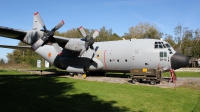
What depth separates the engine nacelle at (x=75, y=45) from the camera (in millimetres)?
21984

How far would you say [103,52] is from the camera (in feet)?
76.5

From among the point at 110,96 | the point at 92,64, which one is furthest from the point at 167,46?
the point at 110,96

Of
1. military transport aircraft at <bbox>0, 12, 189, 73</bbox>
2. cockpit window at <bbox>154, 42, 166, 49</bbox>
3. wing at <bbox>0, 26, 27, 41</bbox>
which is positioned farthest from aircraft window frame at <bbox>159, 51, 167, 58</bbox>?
wing at <bbox>0, 26, 27, 41</bbox>

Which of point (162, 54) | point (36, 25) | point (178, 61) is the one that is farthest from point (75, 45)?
point (178, 61)

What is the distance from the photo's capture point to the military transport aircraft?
63.6ft

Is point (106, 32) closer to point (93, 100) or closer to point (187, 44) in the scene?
point (187, 44)

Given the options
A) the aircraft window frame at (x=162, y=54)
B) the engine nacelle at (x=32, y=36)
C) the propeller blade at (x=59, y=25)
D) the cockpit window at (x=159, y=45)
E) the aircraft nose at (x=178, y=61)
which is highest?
the propeller blade at (x=59, y=25)

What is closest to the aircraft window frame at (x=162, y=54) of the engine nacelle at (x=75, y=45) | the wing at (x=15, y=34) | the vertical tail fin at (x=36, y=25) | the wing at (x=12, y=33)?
the engine nacelle at (x=75, y=45)

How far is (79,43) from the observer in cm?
2205

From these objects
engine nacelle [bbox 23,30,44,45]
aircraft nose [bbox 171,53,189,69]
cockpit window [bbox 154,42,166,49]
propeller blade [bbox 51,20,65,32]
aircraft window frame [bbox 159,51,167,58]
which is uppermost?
propeller blade [bbox 51,20,65,32]

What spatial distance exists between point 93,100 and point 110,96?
4.64ft

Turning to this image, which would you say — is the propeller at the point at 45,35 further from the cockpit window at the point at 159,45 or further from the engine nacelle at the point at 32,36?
the cockpit window at the point at 159,45

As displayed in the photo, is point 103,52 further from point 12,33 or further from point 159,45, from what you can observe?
point 12,33

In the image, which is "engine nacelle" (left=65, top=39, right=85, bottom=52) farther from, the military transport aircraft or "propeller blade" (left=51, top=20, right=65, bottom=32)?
"propeller blade" (left=51, top=20, right=65, bottom=32)
